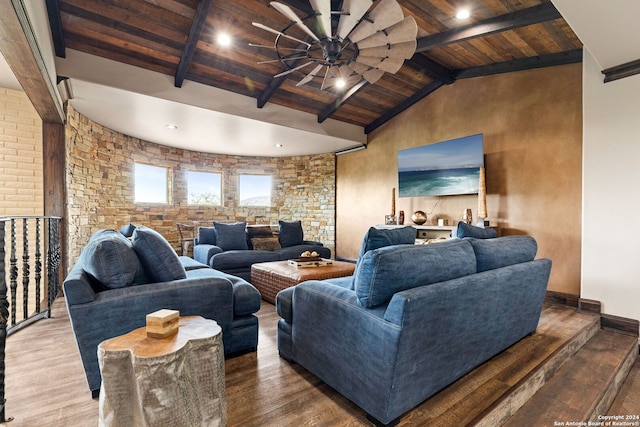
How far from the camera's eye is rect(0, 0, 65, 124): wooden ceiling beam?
5.98 ft

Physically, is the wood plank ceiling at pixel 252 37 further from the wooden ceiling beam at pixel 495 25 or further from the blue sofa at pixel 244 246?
the blue sofa at pixel 244 246

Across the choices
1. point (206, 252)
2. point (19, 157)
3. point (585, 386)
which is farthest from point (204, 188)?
point (585, 386)

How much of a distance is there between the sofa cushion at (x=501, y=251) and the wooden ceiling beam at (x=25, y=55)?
10.4ft

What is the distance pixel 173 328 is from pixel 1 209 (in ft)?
14.4

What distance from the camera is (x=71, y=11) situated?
9.98 ft

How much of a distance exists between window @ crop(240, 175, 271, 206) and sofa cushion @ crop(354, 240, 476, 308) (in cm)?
622

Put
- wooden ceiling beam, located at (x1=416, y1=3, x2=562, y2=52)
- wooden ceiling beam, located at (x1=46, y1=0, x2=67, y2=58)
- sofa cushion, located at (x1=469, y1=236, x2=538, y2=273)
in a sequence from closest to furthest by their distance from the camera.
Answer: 1. sofa cushion, located at (x1=469, y1=236, x2=538, y2=273)
2. wooden ceiling beam, located at (x1=46, y1=0, x2=67, y2=58)
3. wooden ceiling beam, located at (x1=416, y1=3, x2=562, y2=52)

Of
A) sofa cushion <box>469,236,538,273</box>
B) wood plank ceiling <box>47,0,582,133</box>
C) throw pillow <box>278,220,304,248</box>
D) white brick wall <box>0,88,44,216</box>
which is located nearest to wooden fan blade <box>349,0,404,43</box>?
wood plank ceiling <box>47,0,582,133</box>

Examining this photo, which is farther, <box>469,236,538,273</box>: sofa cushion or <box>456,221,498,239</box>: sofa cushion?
<box>456,221,498,239</box>: sofa cushion

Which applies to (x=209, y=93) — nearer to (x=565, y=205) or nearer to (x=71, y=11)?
(x=71, y=11)

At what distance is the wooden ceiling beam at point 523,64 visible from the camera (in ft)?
12.2

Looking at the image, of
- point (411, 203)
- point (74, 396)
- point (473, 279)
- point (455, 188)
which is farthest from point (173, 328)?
point (411, 203)

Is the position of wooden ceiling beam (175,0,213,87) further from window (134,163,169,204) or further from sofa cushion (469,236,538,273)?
sofa cushion (469,236,538,273)

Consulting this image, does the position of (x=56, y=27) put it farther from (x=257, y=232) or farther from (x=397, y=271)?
(x=397, y=271)
